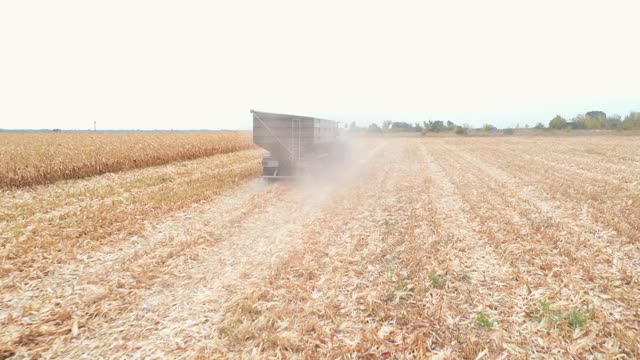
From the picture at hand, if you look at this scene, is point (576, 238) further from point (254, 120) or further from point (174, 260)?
point (254, 120)

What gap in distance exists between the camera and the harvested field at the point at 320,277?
3.29 m

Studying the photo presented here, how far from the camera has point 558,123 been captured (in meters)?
97.9

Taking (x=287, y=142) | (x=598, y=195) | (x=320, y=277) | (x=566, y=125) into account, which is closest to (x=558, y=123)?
(x=566, y=125)

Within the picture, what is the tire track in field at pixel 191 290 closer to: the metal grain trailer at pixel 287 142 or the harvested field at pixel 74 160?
the metal grain trailer at pixel 287 142

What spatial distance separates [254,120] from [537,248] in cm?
968

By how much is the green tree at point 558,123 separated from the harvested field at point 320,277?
113420mm

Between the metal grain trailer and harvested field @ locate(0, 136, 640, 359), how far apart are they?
289 centimetres

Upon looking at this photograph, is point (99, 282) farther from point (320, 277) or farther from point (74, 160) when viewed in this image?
point (74, 160)

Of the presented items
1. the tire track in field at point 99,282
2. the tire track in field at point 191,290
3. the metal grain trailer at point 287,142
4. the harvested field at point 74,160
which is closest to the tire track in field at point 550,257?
the tire track in field at point 191,290

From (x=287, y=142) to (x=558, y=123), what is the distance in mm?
120130

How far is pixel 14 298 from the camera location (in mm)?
4113

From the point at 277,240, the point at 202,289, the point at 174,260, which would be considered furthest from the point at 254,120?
the point at 202,289

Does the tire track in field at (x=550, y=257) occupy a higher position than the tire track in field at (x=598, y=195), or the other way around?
the tire track in field at (x=598, y=195)

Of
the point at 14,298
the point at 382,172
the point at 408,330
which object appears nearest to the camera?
the point at 408,330
